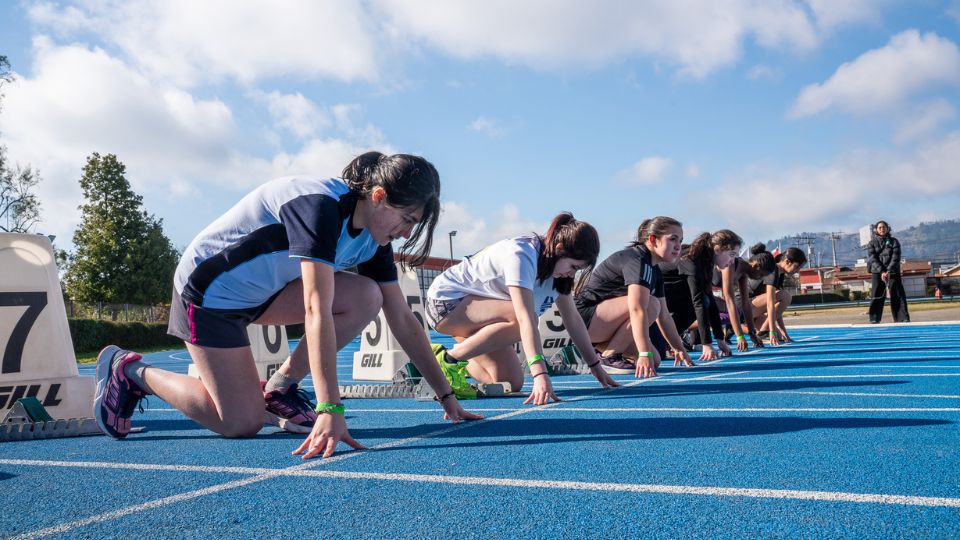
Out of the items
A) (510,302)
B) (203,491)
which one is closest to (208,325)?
(203,491)

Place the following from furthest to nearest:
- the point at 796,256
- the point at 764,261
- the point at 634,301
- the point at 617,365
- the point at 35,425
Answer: the point at 796,256
the point at 764,261
the point at 617,365
the point at 634,301
the point at 35,425

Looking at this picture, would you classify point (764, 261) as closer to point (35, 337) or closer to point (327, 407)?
point (327, 407)

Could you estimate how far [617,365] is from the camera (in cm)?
679

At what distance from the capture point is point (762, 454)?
256 centimetres

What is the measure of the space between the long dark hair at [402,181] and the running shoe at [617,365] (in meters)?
4.12

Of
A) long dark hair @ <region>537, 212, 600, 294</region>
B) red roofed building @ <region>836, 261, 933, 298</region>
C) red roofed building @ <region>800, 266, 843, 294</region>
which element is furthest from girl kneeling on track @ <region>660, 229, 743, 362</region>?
red roofed building @ <region>800, 266, 843, 294</region>

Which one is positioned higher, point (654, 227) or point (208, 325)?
point (654, 227)

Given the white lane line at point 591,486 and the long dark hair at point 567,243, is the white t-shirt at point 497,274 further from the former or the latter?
the white lane line at point 591,486

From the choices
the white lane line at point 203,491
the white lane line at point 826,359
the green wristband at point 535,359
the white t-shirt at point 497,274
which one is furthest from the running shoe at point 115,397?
the white lane line at point 826,359

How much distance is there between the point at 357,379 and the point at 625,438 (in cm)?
488

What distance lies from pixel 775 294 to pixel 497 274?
6280 mm

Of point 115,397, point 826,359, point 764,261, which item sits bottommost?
point 826,359

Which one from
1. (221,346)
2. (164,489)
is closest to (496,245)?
(221,346)

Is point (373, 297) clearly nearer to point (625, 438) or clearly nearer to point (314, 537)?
point (625, 438)
